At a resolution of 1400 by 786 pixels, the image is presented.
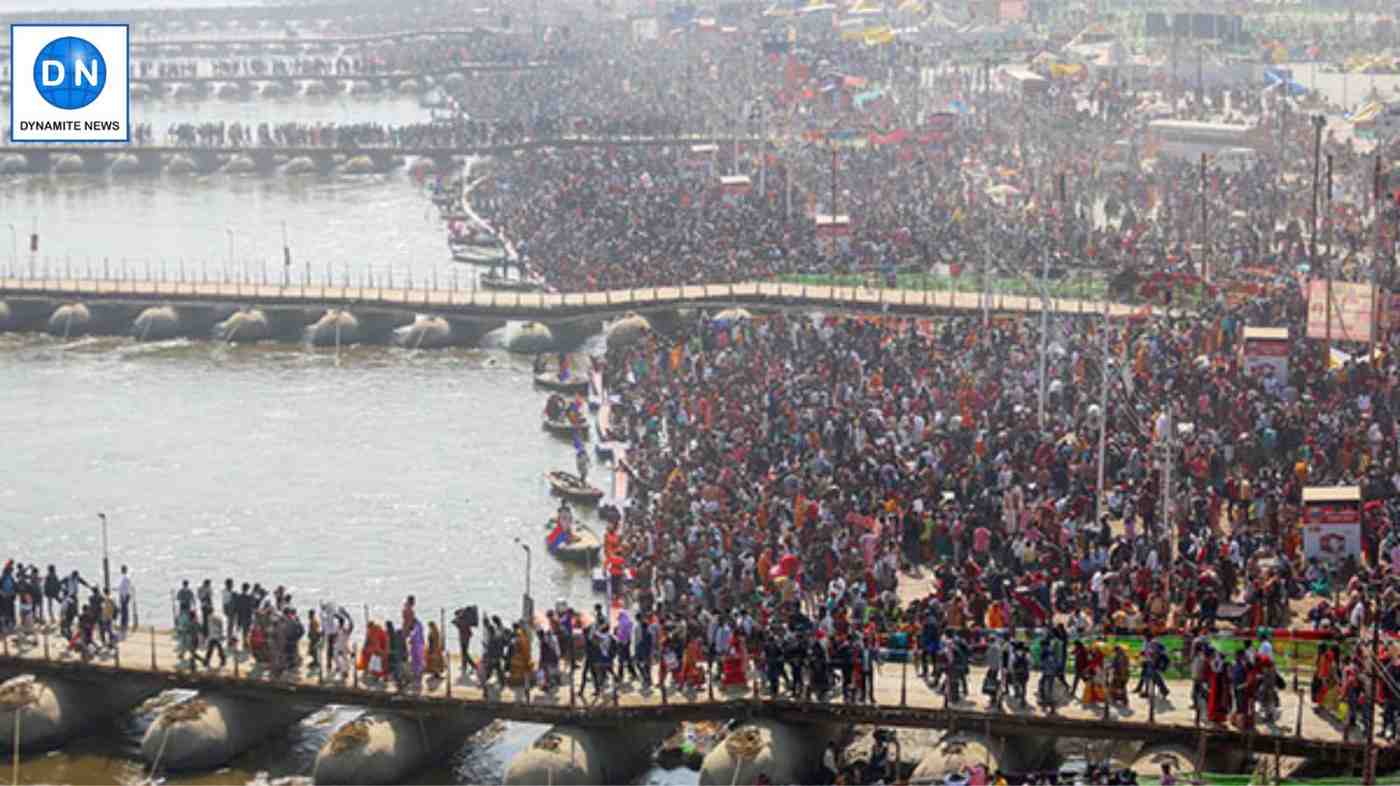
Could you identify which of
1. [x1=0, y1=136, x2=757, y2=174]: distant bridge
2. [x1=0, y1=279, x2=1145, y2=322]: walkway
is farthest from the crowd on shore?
[x1=0, y1=279, x2=1145, y2=322]: walkway

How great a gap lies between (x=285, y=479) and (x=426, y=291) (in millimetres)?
16972

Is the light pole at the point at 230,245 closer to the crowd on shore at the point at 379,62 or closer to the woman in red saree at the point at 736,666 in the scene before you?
the crowd on shore at the point at 379,62

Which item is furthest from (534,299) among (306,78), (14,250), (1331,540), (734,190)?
(306,78)

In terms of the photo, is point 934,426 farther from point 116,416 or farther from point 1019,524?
point 116,416

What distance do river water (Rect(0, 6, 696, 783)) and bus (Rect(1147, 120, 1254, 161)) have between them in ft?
82.7

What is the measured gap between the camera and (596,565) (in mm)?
48188

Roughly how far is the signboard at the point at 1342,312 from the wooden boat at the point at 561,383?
62.3ft

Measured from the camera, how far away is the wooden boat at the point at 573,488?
52688mm

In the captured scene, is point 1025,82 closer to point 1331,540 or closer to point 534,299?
point 534,299

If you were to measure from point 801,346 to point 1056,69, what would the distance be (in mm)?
54908

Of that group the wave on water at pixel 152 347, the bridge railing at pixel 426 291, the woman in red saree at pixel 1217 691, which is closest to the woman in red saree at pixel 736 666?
the woman in red saree at pixel 1217 691

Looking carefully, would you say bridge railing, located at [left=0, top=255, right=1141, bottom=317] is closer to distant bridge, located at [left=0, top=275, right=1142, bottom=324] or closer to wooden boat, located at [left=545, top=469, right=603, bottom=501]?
distant bridge, located at [left=0, top=275, right=1142, bottom=324]

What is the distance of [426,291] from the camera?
74.0 m

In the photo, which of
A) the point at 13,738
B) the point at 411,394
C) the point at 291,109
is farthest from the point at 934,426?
the point at 291,109
